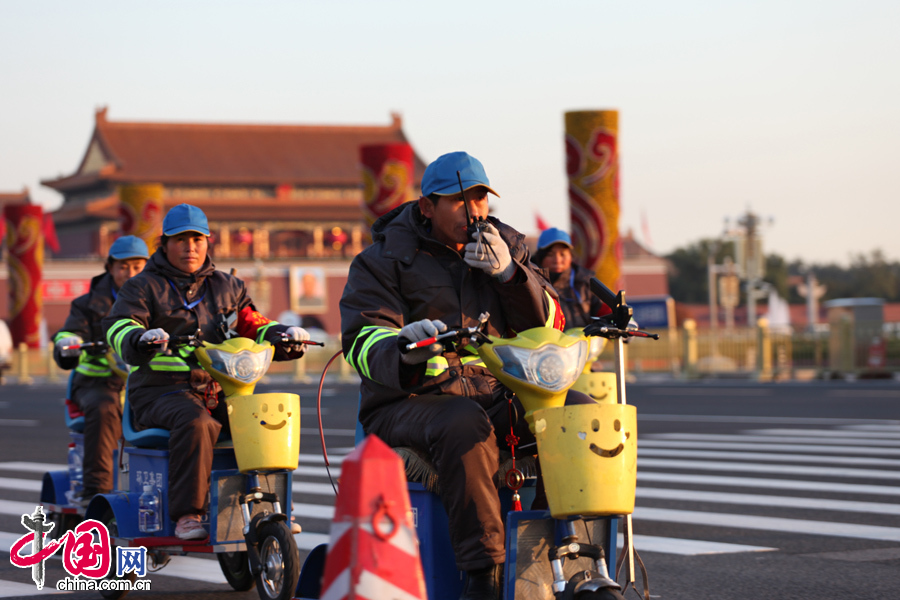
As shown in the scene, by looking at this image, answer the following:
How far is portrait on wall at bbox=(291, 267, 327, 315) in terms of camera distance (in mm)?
53719

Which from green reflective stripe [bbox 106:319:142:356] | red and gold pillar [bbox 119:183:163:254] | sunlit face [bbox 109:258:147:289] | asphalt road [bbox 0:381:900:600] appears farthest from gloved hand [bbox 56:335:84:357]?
red and gold pillar [bbox 119:183:163:254]

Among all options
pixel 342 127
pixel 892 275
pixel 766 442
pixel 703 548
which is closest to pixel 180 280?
pixel 703 548

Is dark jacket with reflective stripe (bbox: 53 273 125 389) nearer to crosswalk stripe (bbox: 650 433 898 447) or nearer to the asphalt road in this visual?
the asphalt road

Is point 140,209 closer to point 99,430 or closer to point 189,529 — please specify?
point 99,430

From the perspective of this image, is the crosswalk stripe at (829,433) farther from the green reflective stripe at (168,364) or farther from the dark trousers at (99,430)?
the green reflective stripe at (168,364)

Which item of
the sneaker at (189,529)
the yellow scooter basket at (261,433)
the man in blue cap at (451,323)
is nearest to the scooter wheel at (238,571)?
the sneaker at (189,529)

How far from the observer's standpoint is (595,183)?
85.1 feet

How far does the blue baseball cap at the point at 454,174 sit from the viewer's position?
4094mm

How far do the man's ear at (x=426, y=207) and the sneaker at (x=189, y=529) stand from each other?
1.98 meters

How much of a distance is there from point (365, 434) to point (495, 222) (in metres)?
0.89

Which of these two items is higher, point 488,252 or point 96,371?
point 488,252

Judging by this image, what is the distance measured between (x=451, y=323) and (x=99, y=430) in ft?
11.5

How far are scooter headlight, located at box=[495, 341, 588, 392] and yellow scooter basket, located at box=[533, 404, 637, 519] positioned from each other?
12cm

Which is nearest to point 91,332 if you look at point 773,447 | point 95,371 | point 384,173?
point 95,371
